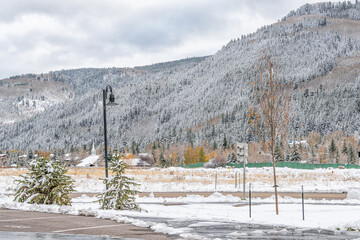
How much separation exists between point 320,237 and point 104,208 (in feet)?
26.4

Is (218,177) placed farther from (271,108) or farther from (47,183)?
(271,108)

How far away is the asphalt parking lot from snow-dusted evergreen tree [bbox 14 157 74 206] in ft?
8.30

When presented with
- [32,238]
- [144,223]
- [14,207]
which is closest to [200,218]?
[144,223]

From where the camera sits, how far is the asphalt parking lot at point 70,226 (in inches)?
408

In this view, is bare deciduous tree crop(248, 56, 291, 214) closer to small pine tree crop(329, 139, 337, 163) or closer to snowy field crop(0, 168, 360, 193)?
snowy field crop(0, 168, 360, 193)

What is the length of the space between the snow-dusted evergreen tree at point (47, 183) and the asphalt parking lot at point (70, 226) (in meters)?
2.53

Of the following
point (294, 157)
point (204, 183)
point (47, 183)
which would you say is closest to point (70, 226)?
point (47, 183)

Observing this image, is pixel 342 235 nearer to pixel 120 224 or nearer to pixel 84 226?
pixel 120 224

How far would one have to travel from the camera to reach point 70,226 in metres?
11.4

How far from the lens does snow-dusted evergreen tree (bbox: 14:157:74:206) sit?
53.7 feet

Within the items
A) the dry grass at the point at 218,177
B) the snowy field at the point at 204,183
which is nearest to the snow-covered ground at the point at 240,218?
the snowy field at the point at 204,183

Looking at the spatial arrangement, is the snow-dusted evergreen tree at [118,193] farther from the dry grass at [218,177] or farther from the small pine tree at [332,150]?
the small pine tree at [332,150]

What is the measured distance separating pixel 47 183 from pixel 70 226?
18.0 ft

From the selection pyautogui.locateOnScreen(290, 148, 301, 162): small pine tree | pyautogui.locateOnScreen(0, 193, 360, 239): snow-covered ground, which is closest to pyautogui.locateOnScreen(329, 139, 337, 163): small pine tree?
pyautogui.locateOnScreen(290, 148, 301, 162): small pine tree
